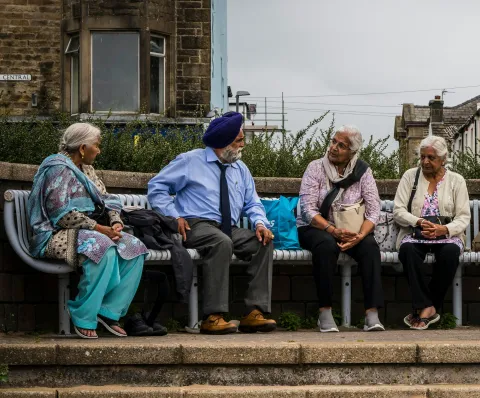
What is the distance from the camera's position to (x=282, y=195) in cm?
957

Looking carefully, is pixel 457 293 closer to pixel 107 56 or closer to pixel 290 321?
pixel 290 321

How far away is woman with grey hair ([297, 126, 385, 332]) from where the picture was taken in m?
8.54

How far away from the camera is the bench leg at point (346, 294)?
9.02 m

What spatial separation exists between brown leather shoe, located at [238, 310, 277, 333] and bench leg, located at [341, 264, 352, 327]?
34.0 inches

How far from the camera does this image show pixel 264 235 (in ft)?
27.8

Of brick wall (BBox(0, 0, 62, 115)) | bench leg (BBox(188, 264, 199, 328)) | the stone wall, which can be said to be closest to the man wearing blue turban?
bench leg (BBox(188, 264, 199, 328))

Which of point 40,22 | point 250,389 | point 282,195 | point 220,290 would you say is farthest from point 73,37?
point 250,389

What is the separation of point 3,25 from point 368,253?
48.8ft

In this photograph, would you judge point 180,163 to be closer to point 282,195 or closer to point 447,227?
point 282,195

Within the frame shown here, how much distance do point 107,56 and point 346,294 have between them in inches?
556

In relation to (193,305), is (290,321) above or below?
below

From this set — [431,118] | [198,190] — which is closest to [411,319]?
[198,190]

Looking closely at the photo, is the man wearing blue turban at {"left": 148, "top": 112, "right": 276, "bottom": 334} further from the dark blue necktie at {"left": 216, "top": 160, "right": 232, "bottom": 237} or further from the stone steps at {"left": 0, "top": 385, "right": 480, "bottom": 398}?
the stone steps at {"left": 0, "top": 385, "right": 480, "bottom": 398}

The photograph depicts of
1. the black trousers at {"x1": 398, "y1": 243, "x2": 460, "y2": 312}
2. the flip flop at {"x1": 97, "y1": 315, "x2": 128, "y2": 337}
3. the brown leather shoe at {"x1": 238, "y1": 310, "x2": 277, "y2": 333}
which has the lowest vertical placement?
the brown leather shoe at {"x1": 238, "y1": 310, "x2": 277, "y2": 333}
